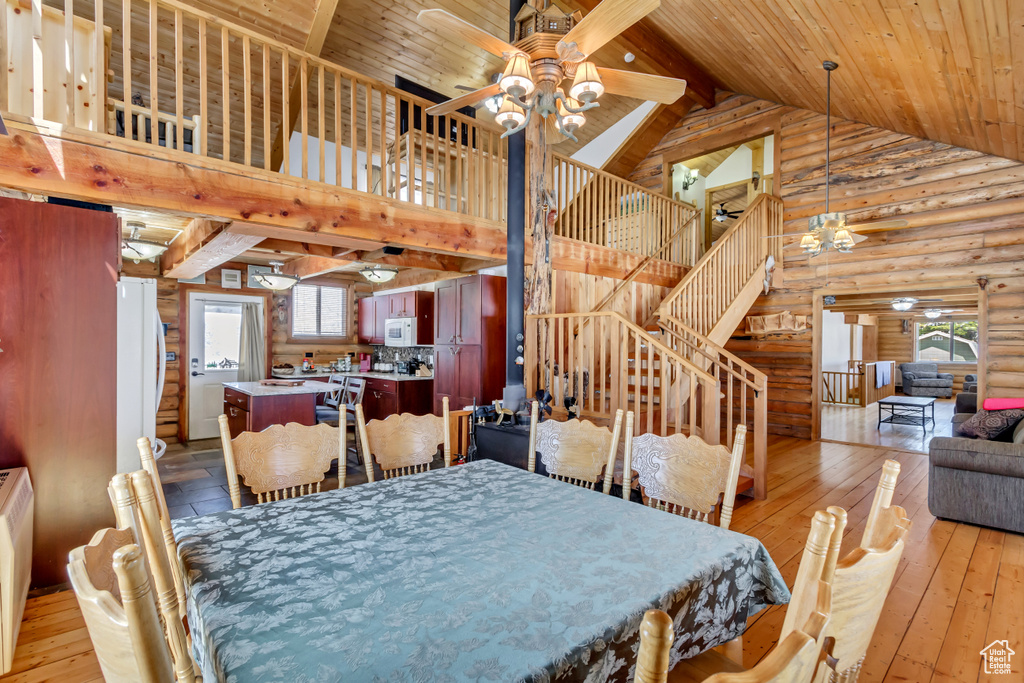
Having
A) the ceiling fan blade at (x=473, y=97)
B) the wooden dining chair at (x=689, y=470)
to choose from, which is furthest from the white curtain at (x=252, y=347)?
the wooden dining chair at (x=689, y=470)

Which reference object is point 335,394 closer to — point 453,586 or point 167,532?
point 167,532

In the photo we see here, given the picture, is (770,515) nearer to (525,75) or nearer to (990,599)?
(990,599)

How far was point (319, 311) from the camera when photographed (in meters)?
8.14

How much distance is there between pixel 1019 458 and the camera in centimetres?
325

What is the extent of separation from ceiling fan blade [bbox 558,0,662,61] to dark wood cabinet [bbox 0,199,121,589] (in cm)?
289

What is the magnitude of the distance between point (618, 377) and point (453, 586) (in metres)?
2.84

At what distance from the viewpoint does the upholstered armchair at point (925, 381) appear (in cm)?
1142

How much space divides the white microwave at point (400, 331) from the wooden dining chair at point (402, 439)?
4.58 metres

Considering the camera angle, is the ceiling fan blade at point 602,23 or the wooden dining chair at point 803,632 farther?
the ceiling fan blade at point 602,23

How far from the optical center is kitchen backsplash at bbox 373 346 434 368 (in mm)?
7570

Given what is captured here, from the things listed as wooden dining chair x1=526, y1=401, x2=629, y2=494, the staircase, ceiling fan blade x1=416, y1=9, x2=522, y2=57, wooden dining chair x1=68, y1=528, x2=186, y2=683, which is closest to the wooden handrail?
the staircase

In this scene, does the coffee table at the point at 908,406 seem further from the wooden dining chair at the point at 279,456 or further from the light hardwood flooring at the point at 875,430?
the wooden dining chair at the point at 279,456

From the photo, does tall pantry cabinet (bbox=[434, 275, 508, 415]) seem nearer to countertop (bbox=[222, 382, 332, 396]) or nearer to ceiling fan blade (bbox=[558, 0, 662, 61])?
countertop (bbox=[222, 382, 332, 396])

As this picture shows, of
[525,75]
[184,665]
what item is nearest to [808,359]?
[525,75]
